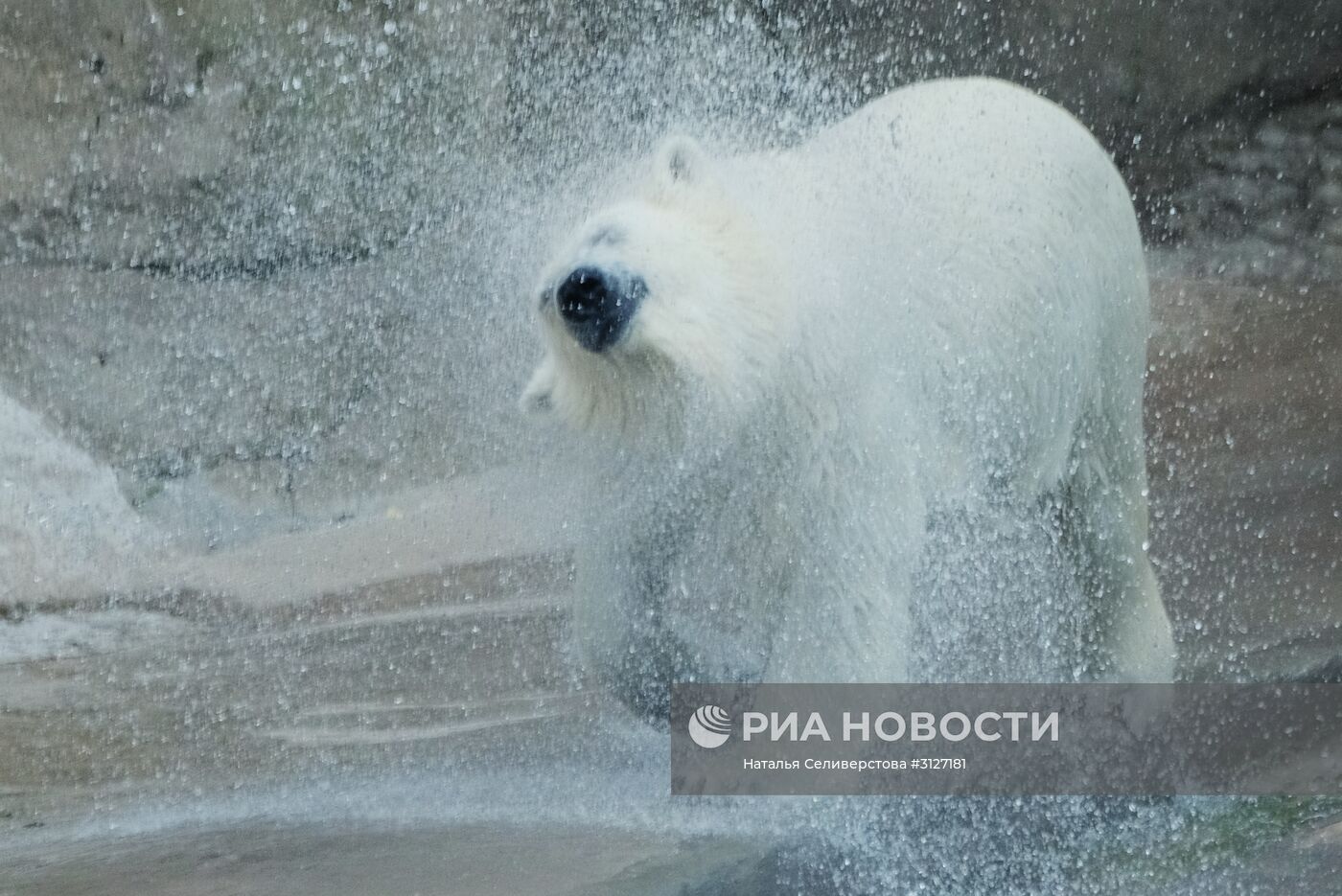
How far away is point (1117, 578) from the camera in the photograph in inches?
120

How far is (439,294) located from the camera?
16.0ft

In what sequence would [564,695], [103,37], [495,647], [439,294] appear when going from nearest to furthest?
[564,695] < [495,647] < [103,37] < [439,294]

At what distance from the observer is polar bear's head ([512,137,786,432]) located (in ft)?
7.11

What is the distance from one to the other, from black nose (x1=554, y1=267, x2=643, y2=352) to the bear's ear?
328 mm

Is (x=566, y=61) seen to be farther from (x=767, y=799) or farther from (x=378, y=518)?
(x=767, y=799)

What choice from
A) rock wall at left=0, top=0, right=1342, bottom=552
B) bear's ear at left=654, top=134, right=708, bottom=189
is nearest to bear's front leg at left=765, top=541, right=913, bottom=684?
bear's ear at left=654, top=134, right=708, bottom=189

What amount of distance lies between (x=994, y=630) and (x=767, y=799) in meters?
0.85

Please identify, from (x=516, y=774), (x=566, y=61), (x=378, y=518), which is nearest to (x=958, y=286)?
(x=516, y=774)

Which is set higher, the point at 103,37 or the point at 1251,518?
the point at 103,37
